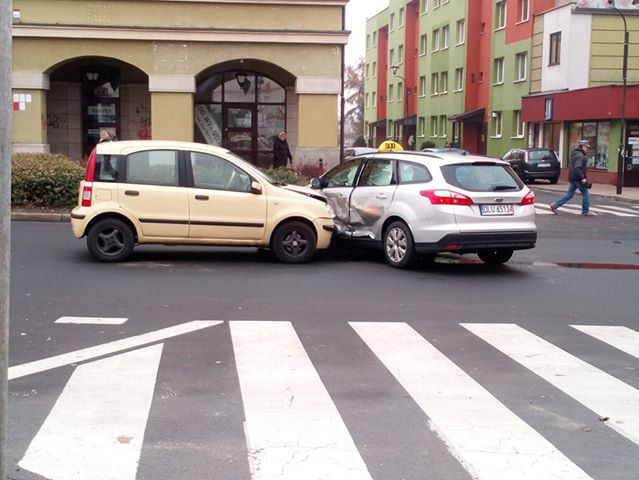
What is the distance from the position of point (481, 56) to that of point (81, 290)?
48.7m

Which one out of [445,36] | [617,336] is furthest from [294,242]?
[445,36]

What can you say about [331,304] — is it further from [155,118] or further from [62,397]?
[155,118]

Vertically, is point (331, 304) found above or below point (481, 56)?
below

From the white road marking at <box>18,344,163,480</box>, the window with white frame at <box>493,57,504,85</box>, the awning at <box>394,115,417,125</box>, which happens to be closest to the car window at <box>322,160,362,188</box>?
the white road marking at <box>18,344,163,480</box>

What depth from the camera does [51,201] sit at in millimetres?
17547

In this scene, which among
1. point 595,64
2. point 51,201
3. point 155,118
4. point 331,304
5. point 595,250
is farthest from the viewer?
point 595,64

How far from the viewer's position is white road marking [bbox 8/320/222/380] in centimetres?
661

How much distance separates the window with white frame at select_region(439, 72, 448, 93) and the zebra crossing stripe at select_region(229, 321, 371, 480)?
5606cm

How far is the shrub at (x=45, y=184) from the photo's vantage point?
17312 millimetres

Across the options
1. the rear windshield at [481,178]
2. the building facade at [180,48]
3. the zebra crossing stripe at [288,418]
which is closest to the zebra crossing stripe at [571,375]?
the zebra crossing stripe at [288,418]

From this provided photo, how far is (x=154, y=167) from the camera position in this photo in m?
12.1

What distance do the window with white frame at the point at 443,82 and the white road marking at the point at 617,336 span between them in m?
54.3

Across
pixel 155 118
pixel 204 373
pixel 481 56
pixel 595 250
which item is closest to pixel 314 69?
pixel 155 118

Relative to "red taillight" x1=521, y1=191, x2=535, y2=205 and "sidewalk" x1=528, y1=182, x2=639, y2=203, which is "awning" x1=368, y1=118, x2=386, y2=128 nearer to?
"sidewalk" x1=528, y1=182, x2=639, y2=203
